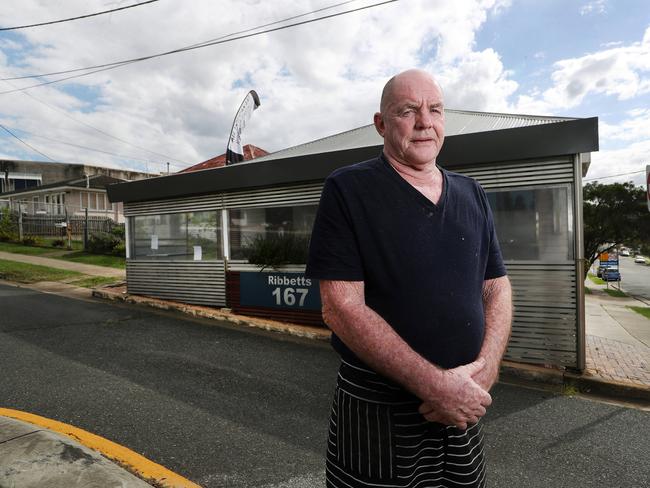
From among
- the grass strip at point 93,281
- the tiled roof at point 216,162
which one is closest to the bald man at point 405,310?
the grass strip at point 93,281

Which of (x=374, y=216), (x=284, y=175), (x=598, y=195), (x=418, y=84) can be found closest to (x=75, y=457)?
(x=374, y=216)

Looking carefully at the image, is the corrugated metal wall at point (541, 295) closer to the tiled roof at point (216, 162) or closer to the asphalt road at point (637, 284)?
the tiled roof at point (216, 162)

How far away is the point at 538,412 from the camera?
4008 millimetres

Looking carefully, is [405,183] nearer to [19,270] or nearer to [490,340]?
[490,340]

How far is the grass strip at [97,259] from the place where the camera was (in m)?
15.7

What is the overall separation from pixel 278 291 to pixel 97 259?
12.2m

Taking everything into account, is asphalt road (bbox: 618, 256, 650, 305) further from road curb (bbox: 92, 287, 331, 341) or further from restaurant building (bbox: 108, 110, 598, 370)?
road curb (bbox: 92, 287, 331, 341)

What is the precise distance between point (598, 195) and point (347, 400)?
115ft

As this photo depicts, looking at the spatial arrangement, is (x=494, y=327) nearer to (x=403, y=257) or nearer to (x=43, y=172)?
(x=403, y=257)

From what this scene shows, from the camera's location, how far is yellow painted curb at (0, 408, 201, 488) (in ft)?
8.60

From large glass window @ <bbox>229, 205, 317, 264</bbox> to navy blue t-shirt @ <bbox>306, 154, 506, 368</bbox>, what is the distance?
20.0ft

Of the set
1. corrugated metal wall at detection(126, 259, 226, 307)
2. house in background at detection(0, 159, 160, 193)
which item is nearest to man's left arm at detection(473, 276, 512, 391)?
corrugated metal wall at detection(126, 259, 226, 307)

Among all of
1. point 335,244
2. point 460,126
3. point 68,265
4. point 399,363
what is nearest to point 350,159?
point 460,126

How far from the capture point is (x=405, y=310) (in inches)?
47.6
